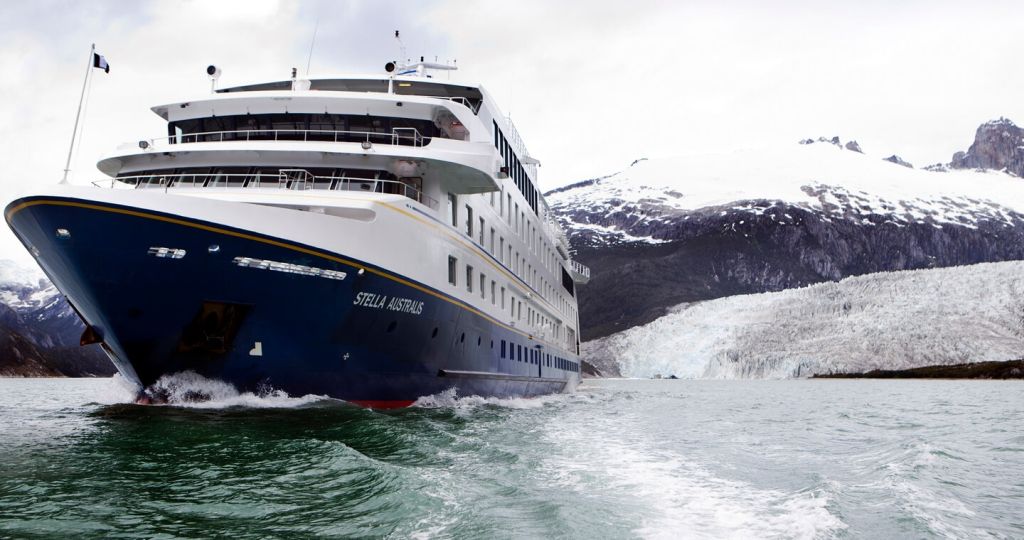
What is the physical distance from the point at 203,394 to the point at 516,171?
1694cm

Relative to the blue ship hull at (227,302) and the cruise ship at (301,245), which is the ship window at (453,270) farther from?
the blue ship hull at (227,302)

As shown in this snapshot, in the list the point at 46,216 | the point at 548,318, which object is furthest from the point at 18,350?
the point at 46,216

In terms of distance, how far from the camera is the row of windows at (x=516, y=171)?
26.2 metres

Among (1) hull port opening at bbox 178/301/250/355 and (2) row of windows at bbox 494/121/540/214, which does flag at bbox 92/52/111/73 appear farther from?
(2) row of windows at bbox 494/121/540/214

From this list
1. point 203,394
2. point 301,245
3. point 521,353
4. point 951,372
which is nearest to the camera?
point 301,245

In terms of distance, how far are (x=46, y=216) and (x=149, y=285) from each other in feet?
6.56

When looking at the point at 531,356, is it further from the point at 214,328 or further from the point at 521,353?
→ the point at 214,328

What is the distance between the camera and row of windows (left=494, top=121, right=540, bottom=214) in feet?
86.1

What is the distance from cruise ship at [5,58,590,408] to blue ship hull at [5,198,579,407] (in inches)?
1.2

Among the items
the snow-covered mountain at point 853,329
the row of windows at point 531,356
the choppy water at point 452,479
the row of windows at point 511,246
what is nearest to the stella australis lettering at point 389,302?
the choppy water at point 452,479

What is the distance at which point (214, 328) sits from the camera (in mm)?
14344

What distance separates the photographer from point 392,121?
20.1 m

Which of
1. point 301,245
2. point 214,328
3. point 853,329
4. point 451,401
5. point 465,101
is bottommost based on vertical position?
point 451,401

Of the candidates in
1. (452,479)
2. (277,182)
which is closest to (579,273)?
(277,182)
